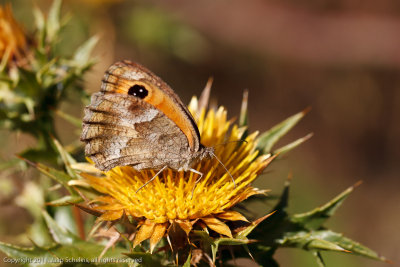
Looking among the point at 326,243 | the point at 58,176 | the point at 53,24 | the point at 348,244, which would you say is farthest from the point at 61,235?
the point at 53,24

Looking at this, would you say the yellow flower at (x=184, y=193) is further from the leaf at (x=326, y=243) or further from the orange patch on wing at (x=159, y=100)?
the leaf at (x=326, y=243)

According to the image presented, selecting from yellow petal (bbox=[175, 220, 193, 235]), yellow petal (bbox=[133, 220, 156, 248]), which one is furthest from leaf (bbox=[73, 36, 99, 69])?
yellow petal (bbox=[175, 220, 193, 235])

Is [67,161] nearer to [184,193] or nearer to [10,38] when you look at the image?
[184,193]

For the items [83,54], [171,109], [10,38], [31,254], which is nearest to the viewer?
[31,254]

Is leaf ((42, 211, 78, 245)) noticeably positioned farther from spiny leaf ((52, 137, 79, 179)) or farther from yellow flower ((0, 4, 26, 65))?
yellow flower ((0, 4, 26, 65))

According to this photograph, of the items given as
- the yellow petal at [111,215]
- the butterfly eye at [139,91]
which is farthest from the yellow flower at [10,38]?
the yellow petal at [111,215]

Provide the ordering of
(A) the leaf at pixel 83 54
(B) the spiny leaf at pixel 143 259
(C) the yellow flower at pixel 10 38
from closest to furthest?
(B) the spiny leaf at pixel 143 259, (C) the yellow flower at pixel 10 38, (A) the leaf at pixel 83 54
